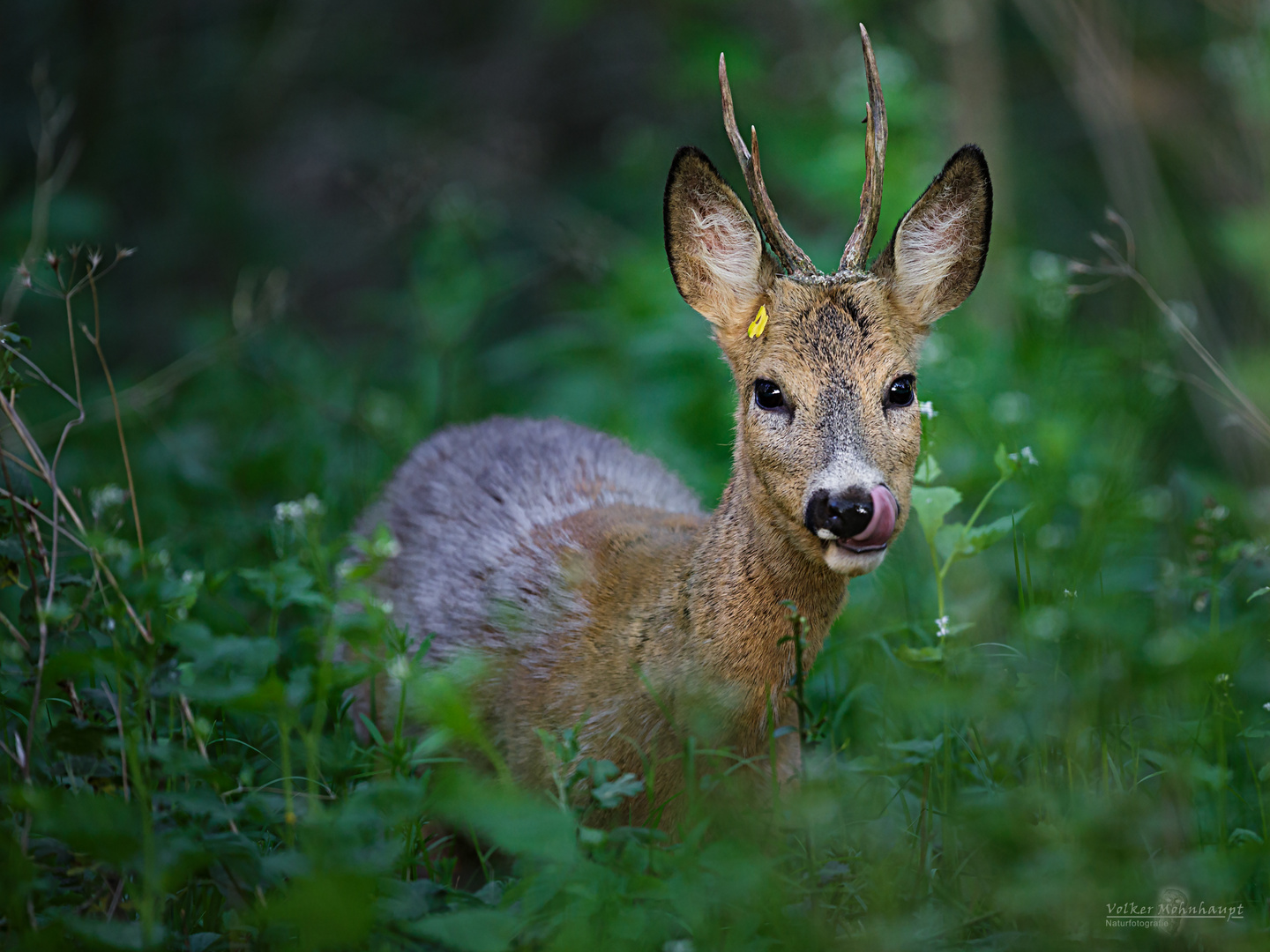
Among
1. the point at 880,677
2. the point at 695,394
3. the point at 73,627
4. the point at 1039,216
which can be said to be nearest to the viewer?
the point at 73,627

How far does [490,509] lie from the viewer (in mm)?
3572

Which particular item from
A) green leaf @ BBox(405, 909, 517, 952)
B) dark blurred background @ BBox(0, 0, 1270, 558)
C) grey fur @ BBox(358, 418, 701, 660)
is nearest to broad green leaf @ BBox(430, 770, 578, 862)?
green leaf @ BBox(405, 909, 517, 952)

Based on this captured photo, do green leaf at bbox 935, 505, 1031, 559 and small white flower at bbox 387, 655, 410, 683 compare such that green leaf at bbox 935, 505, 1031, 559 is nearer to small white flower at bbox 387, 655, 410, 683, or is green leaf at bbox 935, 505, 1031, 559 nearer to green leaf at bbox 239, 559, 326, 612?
small white flower at bbox 387, 655, 410, 683

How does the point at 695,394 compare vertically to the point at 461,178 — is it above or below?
below

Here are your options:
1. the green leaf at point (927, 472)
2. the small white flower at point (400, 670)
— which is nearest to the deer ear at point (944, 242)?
the green leaf at point (927, 472)

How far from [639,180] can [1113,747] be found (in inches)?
198

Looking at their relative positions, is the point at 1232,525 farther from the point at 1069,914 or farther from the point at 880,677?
the point at 1069,914

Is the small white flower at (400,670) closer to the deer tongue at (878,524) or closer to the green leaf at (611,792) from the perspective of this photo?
the green leaf at (611,792)

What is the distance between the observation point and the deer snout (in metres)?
2.43

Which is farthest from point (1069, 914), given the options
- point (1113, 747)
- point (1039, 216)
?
point (1039, 216)

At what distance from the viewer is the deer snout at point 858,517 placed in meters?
2.43

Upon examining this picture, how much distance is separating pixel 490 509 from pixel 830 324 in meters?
1.25

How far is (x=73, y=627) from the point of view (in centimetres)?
238

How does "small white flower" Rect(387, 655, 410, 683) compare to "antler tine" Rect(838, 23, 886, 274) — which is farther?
"antler tine" Rect(838, 23, 886, 274)
